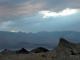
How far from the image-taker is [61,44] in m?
16.9

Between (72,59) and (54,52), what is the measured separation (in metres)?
1.16

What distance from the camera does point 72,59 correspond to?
16.1 metres

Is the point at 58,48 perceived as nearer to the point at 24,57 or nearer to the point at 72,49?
the point at 72,49

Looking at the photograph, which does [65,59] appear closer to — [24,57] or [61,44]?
[61,44]

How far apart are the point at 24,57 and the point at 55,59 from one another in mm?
1626

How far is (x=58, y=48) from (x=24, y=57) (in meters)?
1.83

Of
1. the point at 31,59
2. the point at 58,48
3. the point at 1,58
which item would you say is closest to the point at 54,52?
the point at 58,48

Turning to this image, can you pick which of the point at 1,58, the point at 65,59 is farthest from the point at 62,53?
the point at 1,58

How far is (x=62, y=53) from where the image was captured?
53.5 ft

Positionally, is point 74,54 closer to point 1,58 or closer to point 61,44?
point 61,44

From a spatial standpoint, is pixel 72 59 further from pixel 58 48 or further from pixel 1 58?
pixel 1 58

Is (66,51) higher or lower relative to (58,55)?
higher

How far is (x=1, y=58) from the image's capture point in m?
16.3

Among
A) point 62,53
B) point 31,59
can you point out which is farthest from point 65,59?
point 31,59
